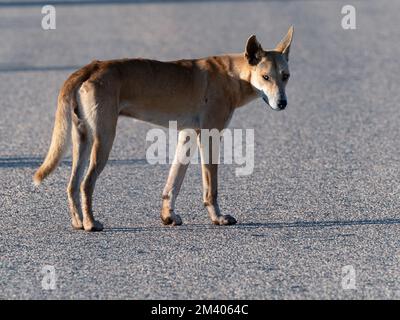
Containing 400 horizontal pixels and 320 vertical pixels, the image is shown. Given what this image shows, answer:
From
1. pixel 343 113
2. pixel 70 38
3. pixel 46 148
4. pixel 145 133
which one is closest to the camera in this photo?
pixel 46 148

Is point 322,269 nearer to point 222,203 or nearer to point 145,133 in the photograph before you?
point 222,203

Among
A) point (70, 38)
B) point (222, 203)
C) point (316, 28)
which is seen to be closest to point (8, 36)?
point (70, 38)

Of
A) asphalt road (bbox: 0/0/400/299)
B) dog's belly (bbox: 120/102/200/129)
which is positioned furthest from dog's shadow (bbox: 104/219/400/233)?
dog's belly (bbox: 120/102/200/129)

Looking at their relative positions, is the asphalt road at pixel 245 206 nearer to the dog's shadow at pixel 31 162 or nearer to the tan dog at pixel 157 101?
the dog's shadow at pixel 31 162

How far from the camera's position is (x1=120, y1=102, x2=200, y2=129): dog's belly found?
8695mm

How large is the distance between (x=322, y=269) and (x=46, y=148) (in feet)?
16.7

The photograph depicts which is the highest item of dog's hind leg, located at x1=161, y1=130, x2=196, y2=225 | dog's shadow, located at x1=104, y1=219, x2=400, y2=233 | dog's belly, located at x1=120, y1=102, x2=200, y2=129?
dog's belly, located at x1=120, y1=102, x2=200, y2=129

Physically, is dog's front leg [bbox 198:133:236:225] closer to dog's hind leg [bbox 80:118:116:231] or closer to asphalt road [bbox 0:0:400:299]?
asphalt road [bbox 0:0:400:299]

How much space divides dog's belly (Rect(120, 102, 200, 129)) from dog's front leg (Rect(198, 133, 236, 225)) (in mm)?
134

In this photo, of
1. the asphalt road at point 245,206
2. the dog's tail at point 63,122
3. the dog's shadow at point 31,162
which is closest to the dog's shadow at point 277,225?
the asphalt road at point 245,206

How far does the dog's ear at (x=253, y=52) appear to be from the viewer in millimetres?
9062

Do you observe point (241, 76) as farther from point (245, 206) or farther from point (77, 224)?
point (77, 224)

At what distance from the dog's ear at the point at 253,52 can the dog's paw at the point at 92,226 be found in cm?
175

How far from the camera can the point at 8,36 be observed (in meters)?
23.1
